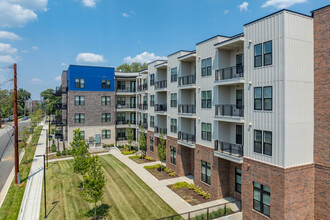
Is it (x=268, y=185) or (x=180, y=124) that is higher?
(x=180, y=124)

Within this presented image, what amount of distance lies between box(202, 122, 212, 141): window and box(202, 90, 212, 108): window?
1.73 m

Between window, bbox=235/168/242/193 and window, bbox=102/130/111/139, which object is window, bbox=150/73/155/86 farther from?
window, bbox=235/168/242/193

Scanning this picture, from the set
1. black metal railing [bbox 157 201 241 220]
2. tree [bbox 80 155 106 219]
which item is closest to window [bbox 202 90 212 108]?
black metal railing [bbox 157 201 241 220]

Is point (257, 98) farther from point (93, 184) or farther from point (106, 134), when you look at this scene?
point (106, 134)

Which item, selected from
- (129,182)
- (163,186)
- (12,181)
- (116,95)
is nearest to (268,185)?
(163,186)

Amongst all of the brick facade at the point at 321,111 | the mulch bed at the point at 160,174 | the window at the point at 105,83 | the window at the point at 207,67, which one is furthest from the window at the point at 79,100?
the brick facade at the point at 321,111

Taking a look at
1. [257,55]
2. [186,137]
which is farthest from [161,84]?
[257,55]

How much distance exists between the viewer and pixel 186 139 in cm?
2364

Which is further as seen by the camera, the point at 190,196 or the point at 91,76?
the point at 91,76

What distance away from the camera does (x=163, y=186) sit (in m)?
21.6

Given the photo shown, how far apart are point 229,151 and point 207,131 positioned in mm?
2859

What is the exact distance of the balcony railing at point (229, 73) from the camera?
56.8 feet

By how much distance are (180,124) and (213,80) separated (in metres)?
7.32

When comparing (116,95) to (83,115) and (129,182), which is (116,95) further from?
(129,182)
